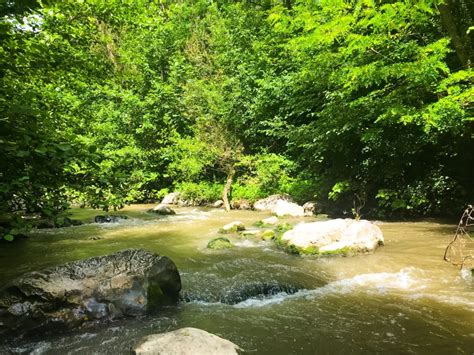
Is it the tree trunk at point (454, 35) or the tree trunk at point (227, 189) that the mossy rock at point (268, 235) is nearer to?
→ the tree trunk at point (454, 35)

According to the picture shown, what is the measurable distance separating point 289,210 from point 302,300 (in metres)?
9.46

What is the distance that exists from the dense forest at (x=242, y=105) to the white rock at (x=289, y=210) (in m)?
1.19

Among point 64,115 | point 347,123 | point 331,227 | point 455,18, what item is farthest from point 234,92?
point 64,115

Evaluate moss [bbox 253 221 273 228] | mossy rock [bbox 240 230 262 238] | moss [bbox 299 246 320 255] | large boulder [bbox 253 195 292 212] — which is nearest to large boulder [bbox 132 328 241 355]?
moss [bbox 299 246 320 255]

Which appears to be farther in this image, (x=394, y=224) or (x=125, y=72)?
(x=394, y=224)

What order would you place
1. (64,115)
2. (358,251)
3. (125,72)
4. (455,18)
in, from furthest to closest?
(455,18) → (358,251) → (125,72) → (64,115)

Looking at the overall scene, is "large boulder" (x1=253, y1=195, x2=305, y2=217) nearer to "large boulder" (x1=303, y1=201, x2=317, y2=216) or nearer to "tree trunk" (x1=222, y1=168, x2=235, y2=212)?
"large boulder" (x1=303, y1=201, x2=317, y2=216)

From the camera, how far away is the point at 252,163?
64.6ft

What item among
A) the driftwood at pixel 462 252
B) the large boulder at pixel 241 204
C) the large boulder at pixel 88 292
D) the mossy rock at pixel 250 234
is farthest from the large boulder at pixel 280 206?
the large boulder at pixel 88 292

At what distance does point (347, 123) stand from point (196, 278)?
7937mm

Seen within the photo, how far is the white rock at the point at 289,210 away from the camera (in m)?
15.3

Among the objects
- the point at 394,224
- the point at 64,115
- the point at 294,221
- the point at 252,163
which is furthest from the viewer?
the point at 252,163

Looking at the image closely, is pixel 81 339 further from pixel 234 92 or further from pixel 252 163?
pixel 234 92

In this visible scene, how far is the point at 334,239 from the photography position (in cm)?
905
